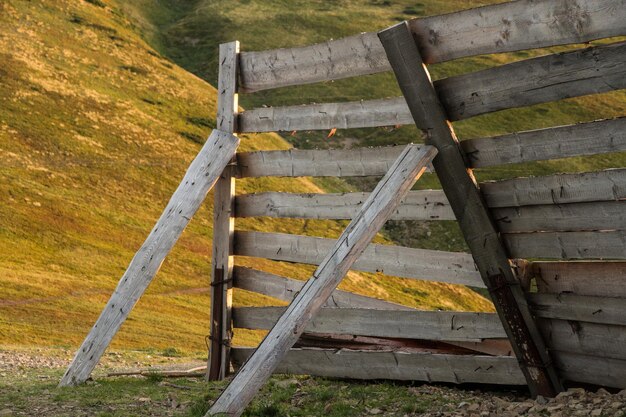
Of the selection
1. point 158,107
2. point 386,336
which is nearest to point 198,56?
point 158,107

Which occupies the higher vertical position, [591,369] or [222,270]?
[222,270]

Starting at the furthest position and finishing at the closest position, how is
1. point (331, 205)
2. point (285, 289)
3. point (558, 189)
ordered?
point (285, 289) → point (331, 205) → point (558, 189)

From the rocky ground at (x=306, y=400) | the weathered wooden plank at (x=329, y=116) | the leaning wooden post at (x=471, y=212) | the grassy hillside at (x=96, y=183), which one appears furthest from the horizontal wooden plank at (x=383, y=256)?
the grassy hillside at (x=96, y=183)

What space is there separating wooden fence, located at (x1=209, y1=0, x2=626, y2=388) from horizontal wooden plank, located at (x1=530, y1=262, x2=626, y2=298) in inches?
0.5

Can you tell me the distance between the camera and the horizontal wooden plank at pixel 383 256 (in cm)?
1061

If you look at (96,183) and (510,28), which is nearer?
(510,28)

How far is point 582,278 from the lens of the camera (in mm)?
9180

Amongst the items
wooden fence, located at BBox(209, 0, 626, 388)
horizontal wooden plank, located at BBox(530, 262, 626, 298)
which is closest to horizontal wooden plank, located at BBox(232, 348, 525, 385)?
wooden fence, located at BBox(209, 0, 626, 388)

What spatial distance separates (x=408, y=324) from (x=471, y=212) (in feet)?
7.82

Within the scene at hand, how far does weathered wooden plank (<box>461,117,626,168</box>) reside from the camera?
8023 millimetres

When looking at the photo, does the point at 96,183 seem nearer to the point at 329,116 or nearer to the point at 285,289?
the point at 285,289

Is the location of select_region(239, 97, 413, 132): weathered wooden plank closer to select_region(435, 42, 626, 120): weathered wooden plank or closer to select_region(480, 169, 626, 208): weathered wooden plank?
select_region(480, 169, 626, 208): weathered wooden plank

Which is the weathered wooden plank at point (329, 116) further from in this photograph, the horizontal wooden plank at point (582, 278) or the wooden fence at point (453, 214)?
the horizontal wooden plank at point (582, 278)

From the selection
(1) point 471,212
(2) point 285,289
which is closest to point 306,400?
(2) point 285,289
